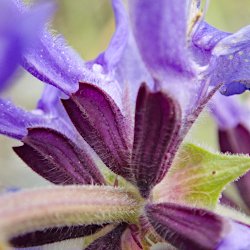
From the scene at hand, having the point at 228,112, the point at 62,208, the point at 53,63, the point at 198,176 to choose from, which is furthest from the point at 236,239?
the point at 228,112

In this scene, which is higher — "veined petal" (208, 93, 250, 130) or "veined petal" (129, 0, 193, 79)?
"veined petal" (129, 0, 193, 79)

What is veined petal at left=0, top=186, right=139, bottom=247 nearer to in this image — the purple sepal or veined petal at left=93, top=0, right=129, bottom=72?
the purple sepal

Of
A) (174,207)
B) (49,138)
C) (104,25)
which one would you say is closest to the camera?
(174,207)

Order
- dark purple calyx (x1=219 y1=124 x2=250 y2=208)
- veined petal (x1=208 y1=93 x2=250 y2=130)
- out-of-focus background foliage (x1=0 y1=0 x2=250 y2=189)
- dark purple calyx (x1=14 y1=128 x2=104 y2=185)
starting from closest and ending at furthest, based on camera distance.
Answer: dark purple calyx (x1=14 y1=128 x2=104 y2=185), dark purple calyx (x1=219 y1=124 x2=250 y2=208), veined petal (x1=208 y1=93 x2=250 y2=130), out-of-focus background foliage (x1=0 y1=0 x2=250 y2=189)

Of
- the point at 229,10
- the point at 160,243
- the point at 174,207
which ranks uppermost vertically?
the point at 174,207

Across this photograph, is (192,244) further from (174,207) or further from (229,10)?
(229,10)

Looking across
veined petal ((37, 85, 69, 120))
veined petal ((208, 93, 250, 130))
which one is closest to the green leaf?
veined petal ((37, 85, 69, 120))

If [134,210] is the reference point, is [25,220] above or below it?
above

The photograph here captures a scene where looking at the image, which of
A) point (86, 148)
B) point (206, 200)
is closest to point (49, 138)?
point (86, 148)
